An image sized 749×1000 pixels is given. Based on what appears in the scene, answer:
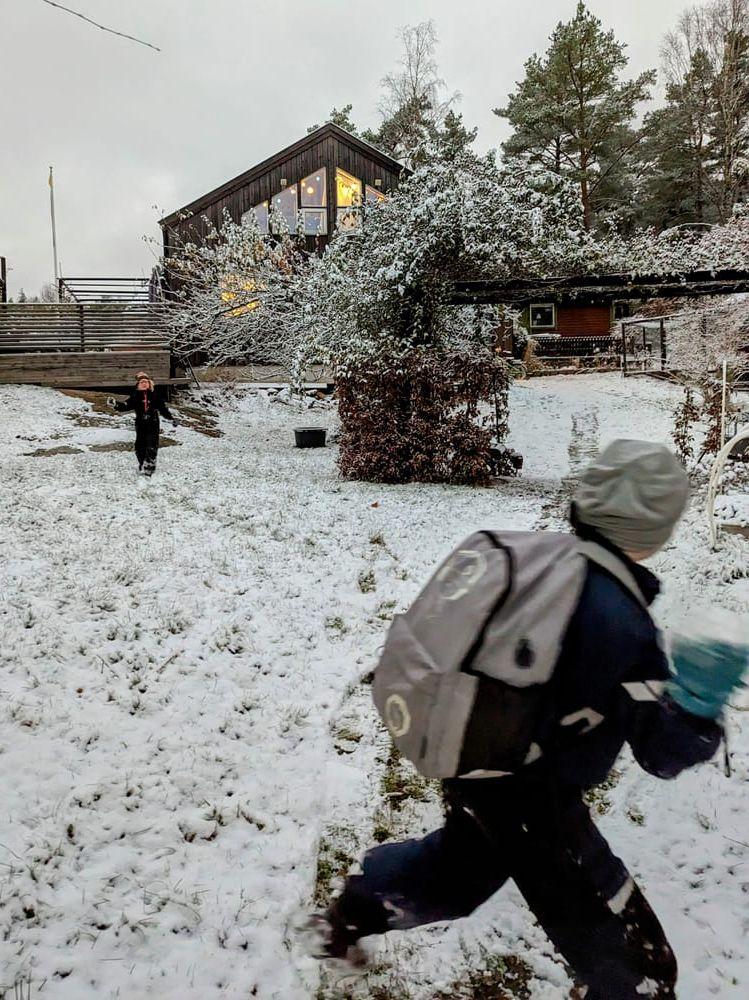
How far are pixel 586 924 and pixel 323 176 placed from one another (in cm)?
2742

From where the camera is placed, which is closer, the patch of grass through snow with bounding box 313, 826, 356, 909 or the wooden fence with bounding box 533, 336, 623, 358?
the patch of grass through snow with bounding box 313, 826, 356, 909

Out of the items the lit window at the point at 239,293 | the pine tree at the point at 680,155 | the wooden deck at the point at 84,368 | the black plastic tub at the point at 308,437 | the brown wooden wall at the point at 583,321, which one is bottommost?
the black plastic tub at the point at 308,437

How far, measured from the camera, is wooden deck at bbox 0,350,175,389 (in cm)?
1800

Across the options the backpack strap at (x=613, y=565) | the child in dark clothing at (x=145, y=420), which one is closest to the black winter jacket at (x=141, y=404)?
the child in dark clothing at (x=145, y=420)

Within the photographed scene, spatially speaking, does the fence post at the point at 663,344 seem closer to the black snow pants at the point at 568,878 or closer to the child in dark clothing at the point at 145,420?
the child in dark clothing at the point at 145,420

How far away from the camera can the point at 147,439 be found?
10.7m

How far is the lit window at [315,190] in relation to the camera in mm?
24891

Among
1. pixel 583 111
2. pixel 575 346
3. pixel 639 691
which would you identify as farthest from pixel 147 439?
pixel 583 111

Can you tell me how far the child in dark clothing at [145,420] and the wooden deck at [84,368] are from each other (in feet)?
28.4

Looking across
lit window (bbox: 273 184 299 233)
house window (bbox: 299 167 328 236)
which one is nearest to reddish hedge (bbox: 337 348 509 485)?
house window (bbox: 299 167 328 236)

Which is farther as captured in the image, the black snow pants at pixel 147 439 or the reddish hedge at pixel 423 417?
the reddish hedge at pixel 423 417

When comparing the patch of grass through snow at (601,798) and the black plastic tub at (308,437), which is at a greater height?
the black plastic tub at (308,437)

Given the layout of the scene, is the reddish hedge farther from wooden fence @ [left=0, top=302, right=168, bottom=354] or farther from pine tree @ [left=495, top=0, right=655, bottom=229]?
pine tree @ [left=495, top=0, right=655, bottom=229]

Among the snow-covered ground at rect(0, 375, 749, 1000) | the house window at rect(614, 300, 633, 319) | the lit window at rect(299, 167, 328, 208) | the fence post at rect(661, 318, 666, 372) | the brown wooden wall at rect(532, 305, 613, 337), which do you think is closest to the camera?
the snow-covered ground at rect(0, 375, 749, 1000)
